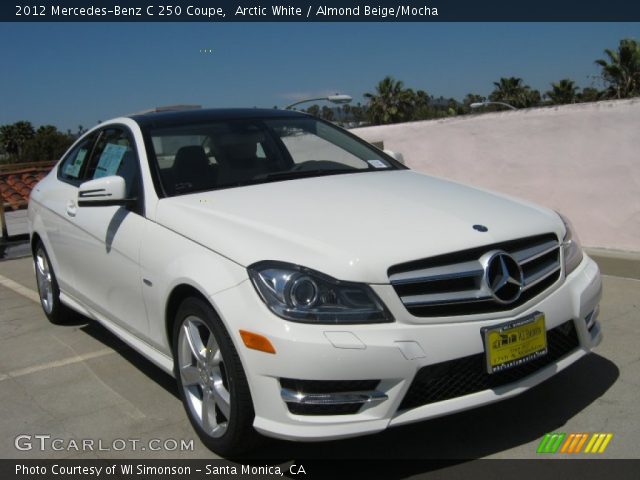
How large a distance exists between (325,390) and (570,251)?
1.44m

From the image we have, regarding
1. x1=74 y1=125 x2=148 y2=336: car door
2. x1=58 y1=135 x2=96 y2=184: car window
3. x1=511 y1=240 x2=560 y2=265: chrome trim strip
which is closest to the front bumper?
x1=511 y1=240 x2=560 y2=265: chrome trim strip

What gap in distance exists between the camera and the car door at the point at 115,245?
350cm

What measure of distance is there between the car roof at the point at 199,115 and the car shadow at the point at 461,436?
2.06 metres

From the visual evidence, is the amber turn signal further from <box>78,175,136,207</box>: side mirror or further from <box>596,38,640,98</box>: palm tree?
<box>596,38,640,98</box>: palm tree

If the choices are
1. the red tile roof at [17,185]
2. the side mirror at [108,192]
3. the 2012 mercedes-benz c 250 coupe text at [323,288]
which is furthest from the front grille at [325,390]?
the red tile roof at [17,185]

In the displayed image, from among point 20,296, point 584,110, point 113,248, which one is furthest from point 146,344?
Result: point 584,110

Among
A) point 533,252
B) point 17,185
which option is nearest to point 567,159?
point 533,252

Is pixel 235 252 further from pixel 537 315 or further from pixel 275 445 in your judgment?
pixel 537 315

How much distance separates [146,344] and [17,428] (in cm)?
78

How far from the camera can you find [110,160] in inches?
168

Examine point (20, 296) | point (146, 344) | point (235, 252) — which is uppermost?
point (235, 252)

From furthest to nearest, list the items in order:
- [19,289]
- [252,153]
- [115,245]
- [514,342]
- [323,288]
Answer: [19,289]
[252,153]
[115,245]
[514,342]
[323,288]

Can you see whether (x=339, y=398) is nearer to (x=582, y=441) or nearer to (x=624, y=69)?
(x=582, y=441)

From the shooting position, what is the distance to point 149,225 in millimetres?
3373
